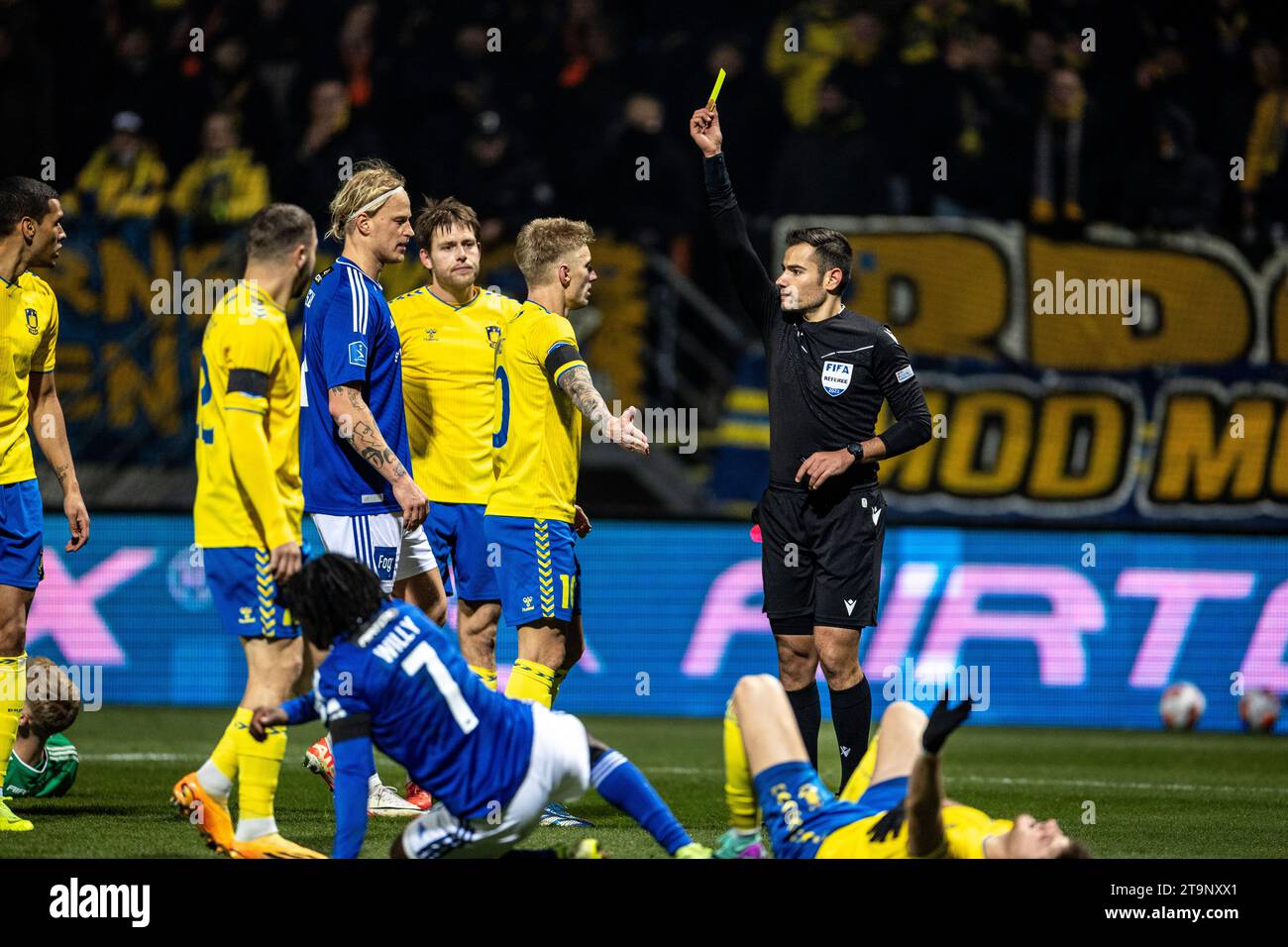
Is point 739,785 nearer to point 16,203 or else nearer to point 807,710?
point 807,710

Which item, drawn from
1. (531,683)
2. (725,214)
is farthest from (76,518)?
(725,214)

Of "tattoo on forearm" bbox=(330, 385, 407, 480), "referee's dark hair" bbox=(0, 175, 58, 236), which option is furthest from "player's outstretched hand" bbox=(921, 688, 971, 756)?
"referee's dark hair" bbox=(0, 175, 58, 236)

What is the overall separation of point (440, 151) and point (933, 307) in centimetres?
A: 438

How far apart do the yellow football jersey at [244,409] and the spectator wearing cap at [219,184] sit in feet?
28.0

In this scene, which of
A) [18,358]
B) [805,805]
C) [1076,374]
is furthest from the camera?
[1076,374]

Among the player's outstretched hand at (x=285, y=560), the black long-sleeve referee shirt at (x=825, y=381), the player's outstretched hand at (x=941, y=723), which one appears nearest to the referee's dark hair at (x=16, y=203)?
the player's outstretched hand at (x=285, y=560)

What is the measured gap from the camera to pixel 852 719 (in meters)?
6.77

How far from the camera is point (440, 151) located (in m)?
14.4

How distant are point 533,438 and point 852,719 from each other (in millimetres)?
1738

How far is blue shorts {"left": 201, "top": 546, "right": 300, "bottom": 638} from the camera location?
18.7 ft

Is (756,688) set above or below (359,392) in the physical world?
below

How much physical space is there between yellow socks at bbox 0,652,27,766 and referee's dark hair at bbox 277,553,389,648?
2.10 metres

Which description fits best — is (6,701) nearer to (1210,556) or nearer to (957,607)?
(957,607)

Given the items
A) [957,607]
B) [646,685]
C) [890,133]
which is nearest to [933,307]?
[890,133]
